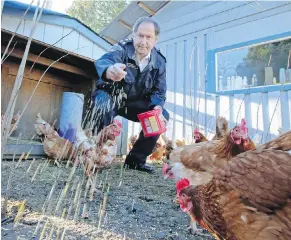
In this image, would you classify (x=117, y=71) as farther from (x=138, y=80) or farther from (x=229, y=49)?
(x=229, y=49)

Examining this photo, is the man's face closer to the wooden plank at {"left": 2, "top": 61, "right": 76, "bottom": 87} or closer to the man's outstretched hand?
Answer: the man's outstretched hand

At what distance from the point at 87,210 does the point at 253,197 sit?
860mm

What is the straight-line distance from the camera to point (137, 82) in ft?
7.97

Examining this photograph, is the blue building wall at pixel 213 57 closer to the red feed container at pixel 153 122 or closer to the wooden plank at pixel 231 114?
the wooden plank at pixel 231 114

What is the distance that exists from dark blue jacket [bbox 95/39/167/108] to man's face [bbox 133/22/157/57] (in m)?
0.10

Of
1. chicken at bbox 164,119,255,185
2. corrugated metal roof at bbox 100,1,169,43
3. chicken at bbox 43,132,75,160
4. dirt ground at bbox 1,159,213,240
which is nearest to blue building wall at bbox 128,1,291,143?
corrugated metal roof at bbox 100,1,169,43

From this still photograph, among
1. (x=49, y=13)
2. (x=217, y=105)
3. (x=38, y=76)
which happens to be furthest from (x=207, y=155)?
(x=49, y=13)

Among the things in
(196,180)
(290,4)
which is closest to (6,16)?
(196,180)

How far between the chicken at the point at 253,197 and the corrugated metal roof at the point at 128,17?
4.43 m

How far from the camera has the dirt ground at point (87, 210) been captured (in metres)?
0.99

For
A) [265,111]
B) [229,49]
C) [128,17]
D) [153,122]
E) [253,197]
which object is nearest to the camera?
[253,197]

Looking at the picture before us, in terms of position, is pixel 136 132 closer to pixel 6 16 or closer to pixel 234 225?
pixel 6 16

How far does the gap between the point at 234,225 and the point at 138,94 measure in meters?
1.82

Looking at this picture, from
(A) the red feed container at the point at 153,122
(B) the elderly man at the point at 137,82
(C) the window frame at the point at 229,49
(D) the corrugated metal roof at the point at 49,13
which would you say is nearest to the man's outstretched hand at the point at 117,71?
(B) the elderly man at the point at 137,82
